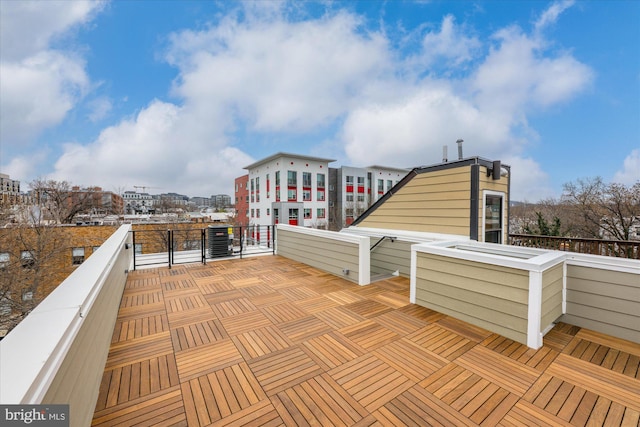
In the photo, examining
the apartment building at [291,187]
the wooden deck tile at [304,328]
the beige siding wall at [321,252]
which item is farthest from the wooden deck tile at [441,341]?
the apartment building at [291,187]

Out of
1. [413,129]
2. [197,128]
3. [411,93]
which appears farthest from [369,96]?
[197,128]

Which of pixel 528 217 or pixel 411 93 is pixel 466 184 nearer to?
pixel 411 93

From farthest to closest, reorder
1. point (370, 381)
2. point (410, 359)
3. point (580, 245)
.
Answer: point (580, 245), point (410, 359), point (370, 381)

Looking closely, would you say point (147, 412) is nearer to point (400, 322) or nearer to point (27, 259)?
point (400, 322)

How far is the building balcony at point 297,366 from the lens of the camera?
4.24 ft

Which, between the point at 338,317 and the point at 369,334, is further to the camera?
the point at 338,317

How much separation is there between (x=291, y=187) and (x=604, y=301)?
21243 millimetres

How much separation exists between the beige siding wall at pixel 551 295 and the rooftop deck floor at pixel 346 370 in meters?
0.18

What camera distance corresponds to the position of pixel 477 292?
2.86m

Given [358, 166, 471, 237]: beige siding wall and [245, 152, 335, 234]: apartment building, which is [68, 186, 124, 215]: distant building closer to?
[245, 152, 335, 234]: apartment building

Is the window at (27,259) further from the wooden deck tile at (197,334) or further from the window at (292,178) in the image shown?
the window at (292,178)

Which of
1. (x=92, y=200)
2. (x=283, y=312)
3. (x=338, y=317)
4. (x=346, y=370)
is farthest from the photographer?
(x=92, y=200)

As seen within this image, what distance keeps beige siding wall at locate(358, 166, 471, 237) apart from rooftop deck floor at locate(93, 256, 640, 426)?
2.26 meters

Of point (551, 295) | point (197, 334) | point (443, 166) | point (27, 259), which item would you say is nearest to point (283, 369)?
point (197, 334)
